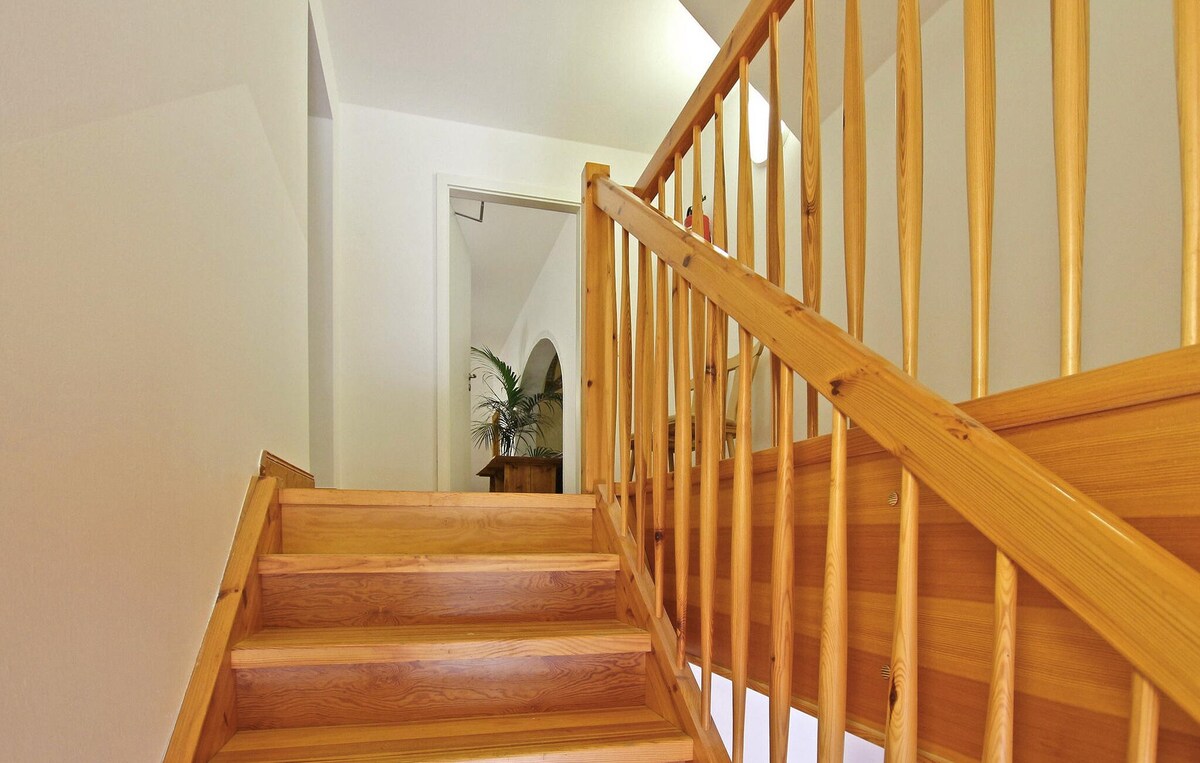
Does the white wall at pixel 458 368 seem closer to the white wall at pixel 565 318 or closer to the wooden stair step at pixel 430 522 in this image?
the white wall at pixel 565 318

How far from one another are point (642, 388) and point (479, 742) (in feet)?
2.56

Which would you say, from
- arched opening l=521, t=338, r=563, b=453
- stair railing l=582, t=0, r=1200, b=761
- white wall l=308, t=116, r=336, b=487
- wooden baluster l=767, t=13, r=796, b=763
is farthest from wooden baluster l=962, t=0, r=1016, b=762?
arched opening l=521, t=338, r=563, b=453

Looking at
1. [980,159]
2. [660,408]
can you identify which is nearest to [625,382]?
[660,408]

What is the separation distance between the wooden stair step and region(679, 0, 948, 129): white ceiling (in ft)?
5.22

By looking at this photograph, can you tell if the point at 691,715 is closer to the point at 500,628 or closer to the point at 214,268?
the point at 500,628

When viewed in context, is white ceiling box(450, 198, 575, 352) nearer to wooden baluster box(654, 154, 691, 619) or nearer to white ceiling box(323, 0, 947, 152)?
white ceiling box(323, 0, 947, 152)

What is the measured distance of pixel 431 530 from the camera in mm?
1868

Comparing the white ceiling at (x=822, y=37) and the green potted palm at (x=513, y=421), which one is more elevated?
the white ceiling at (x=822, y=37)

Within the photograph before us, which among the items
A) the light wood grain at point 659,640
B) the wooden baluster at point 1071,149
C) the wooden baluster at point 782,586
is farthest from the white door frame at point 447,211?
the wooden baluster at point 1071,149

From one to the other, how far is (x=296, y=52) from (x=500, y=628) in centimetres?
189

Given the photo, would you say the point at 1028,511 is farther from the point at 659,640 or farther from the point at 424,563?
the point at 424,563

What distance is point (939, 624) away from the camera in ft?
2.63

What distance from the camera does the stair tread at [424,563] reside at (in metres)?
1.54

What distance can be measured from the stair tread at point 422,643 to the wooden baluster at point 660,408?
0.13m
